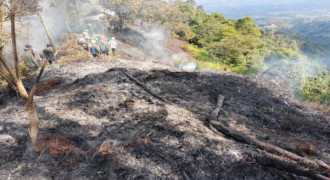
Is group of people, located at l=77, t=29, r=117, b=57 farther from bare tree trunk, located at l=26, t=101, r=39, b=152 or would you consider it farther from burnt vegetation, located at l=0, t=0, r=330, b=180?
bare tree trunk, located at l=26, t=101, r=39, b=152

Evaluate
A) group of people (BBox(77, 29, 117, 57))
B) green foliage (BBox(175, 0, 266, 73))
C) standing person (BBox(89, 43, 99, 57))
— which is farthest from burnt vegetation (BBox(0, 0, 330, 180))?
green foliage (BBox(175, 0, 266, 73))

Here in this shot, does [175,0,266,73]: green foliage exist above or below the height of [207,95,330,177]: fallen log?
below

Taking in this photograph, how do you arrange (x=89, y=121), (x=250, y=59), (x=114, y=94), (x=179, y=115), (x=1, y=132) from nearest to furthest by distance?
1. (x=1, y=132)
2. (x=89, y=121)
3. (x=179, y=115)
4. (x=114, y=94)
5. (x=250, y=59)

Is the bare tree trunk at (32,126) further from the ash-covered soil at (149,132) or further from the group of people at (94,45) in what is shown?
the group of people at (94,45)

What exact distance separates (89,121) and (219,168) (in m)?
2.74

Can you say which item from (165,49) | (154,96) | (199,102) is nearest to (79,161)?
(154,96)

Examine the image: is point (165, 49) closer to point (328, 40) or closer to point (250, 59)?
point (250, 59)

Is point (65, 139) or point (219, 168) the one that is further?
point (65, 139)

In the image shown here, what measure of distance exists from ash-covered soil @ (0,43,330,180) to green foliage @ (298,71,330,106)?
3.88 metres

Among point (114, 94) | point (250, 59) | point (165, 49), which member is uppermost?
point (114, 94)

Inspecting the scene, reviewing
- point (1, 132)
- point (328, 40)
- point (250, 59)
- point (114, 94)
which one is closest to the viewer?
point (1, 132)

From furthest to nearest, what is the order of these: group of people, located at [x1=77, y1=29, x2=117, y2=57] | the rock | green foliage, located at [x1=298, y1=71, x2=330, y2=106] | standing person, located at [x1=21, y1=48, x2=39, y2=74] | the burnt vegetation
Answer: group of people, located at [x1=77, y1=29, x2=117, y2=57]
green foliage, located at [x1=298, y1=71, x2=330, y2=106]
standing person, located at [x1=21, y1=48, x2=39, y2=74]
the rock
the burnt vegetation

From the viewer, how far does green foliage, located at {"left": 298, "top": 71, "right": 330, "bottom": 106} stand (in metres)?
10.0

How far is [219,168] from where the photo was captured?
3107 millimetres
